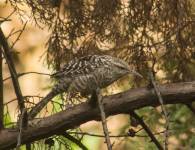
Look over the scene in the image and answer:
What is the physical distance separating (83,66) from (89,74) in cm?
10

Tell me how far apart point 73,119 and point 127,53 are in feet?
3.46

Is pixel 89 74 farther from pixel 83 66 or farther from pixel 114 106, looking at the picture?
pixel 114 106

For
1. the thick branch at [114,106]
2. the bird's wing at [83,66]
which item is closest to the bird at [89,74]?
the bird's wing at [83,66]

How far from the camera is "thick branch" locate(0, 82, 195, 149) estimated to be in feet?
10.9

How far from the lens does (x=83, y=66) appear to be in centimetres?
345

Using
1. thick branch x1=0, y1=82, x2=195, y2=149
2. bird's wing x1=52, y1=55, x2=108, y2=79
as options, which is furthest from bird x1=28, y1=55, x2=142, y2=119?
thick branch x1=0, y1=82, x2=195, y2=149

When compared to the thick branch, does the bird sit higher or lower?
higher

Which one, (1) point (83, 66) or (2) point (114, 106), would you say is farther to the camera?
(1) point (83, 66)

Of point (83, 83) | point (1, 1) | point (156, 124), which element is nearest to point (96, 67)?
point (83, 83)

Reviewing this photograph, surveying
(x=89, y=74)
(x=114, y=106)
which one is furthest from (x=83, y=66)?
(x=114, y=106)

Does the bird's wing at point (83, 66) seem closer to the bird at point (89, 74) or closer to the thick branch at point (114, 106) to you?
the bird at point (89, 74)

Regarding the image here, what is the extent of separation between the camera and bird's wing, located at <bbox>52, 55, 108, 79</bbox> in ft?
11.1

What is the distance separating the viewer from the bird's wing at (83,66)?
11.1ft

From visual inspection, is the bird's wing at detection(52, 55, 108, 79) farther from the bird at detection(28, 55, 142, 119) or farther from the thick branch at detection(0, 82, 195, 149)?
the thick branch at detection(0, 82, 195, 149)
